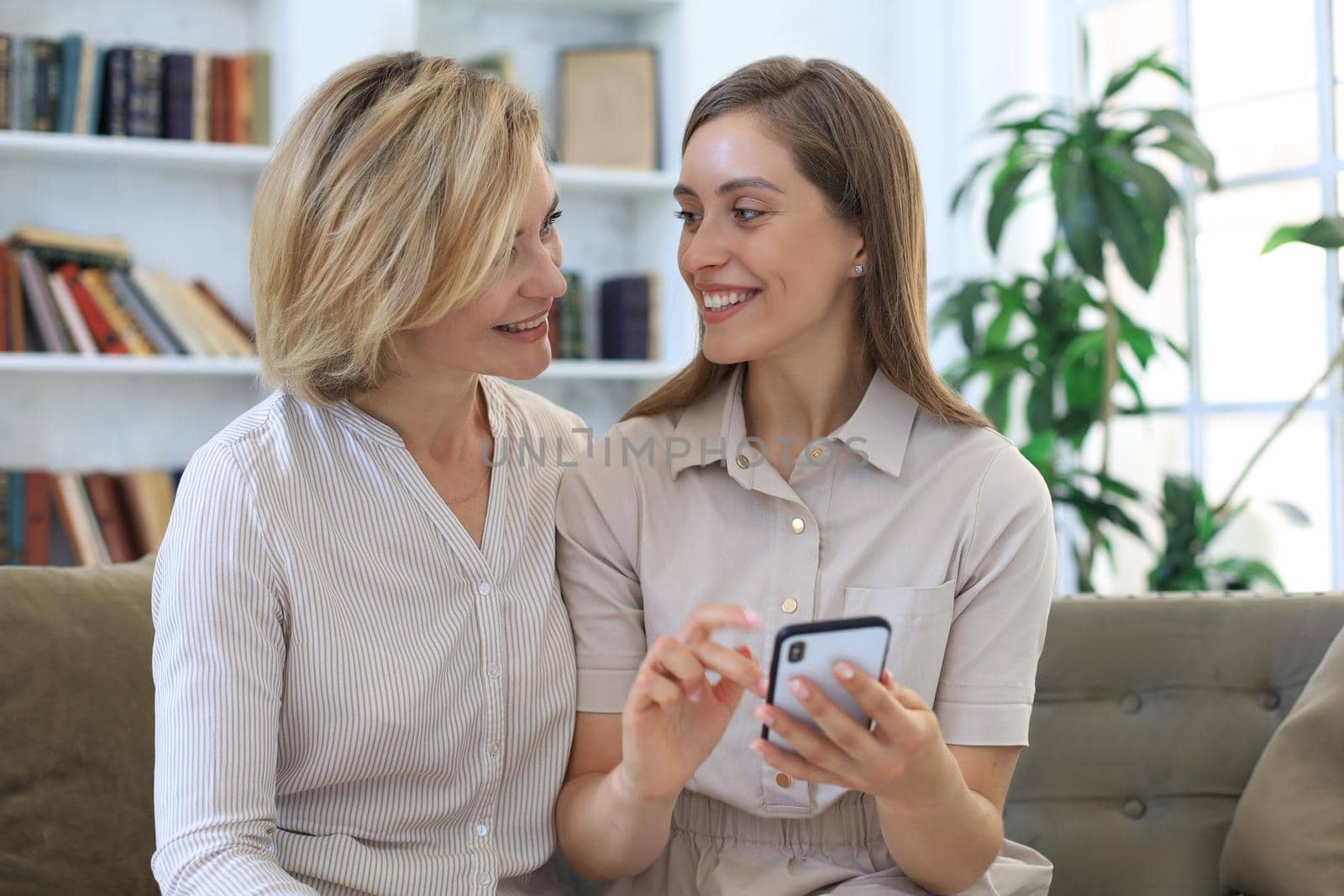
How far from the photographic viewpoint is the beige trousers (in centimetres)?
141

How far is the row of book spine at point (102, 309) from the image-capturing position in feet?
9.44

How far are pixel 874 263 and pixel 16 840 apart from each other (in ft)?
4.00

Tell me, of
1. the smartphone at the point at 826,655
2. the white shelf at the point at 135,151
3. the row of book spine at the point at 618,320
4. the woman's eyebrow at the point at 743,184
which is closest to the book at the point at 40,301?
the white shelf at the point at 135,151

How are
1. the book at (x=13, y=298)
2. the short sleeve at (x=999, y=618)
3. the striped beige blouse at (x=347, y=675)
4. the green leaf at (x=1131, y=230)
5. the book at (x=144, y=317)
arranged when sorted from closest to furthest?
the striped beige blouse at (x=347, y=675) < the short sleeve at (x=999, y=618) < the green leaf at (x=1131, y=230) < the book at (x=13, y=298) < the book at (x=144, y=317)

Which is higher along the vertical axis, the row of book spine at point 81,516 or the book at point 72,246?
the book at point 72,246

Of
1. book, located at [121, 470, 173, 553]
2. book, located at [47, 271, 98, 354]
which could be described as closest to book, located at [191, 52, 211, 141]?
book, located at [47, 271, 98, 354]

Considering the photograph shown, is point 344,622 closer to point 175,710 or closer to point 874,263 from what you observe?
point 175,710

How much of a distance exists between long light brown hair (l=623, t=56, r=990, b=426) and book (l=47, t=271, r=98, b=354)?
6.32 feet

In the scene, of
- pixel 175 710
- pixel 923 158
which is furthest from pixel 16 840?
pixel 923 158

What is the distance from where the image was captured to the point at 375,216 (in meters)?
1.31

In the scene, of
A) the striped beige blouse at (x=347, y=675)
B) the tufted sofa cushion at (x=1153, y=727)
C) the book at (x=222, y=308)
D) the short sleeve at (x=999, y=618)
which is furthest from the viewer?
the book at (x=222, y=308)

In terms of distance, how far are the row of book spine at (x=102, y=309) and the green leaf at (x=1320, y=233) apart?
221 cm

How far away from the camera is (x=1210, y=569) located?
2.85 m

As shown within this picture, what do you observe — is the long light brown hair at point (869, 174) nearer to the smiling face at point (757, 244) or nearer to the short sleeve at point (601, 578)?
the smiling face at point (757, 244)
